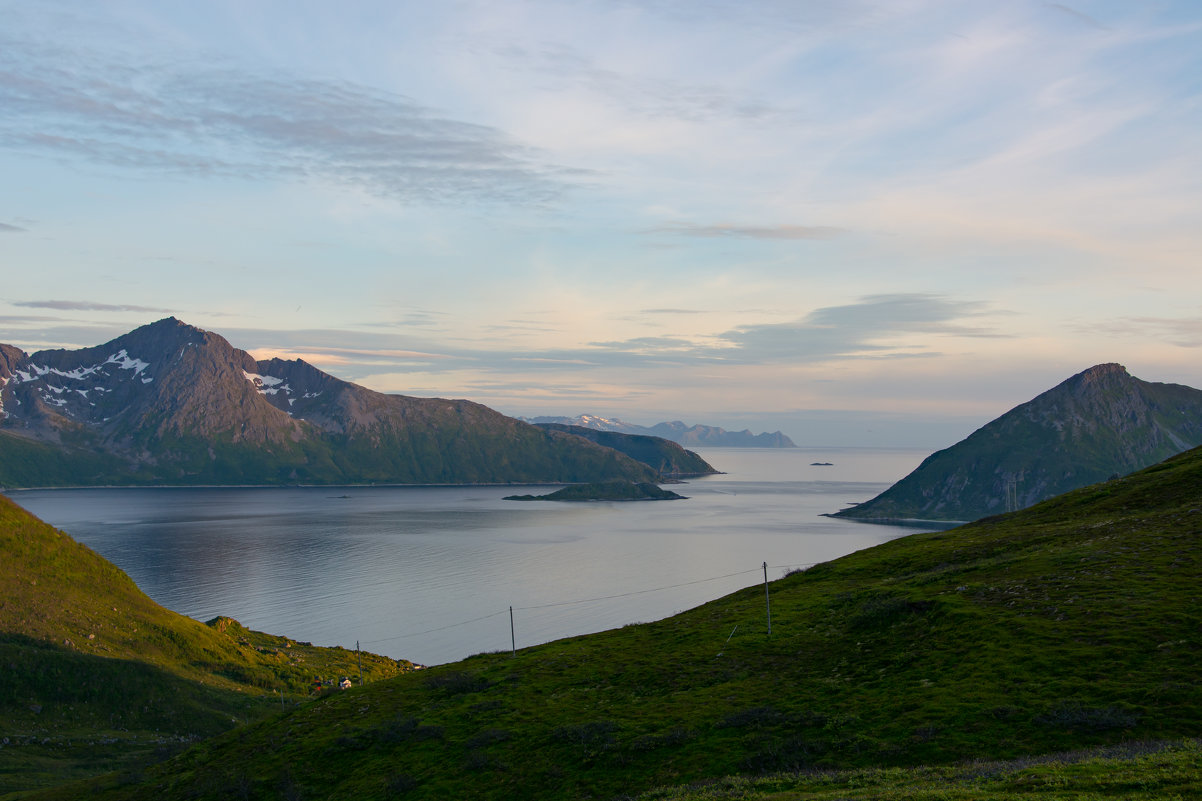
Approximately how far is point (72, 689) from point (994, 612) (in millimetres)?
89527

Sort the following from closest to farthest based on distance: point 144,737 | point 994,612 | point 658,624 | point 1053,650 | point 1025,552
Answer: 1. point 1053,650
2. point 994,612
3. point 1025,552
4. point 658,624
5. point 144,737

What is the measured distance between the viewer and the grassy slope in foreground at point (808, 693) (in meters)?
36.4

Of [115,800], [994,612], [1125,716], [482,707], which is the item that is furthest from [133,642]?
[1125,716]

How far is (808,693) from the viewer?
146 feet

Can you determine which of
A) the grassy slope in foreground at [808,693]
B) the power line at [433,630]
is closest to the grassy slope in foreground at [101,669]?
the grassy slope in foreground at [808,693]

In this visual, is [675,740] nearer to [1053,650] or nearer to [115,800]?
[1053,650]

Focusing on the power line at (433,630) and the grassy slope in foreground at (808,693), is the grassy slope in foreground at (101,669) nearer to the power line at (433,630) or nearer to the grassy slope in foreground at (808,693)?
the grassy slope in foreground at (808,693)

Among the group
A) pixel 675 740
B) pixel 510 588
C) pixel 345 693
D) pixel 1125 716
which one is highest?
pixel 1125 716

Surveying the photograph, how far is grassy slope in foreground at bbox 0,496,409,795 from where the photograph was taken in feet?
255

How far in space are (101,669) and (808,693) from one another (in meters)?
80.7

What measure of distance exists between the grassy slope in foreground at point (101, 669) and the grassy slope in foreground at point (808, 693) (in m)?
20.9

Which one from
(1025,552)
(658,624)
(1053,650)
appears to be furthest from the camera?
(658,624)

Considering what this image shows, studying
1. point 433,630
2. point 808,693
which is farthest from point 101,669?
point 808,693

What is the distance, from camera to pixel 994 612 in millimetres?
48531
